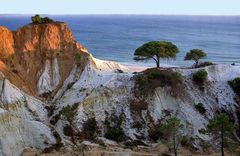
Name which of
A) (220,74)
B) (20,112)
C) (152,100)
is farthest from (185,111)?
(20,112)

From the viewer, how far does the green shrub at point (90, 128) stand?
50084 millimetres

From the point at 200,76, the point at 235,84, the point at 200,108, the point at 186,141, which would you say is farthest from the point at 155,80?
the point at 235,84

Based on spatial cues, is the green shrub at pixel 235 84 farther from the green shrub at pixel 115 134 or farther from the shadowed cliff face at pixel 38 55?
the shadowed cliff face at pixel 38 55

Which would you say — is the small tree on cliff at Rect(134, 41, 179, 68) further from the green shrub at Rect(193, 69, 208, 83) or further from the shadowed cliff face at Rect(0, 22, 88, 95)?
the shadowed cliff face at Rect(0, 22, 88, 95)

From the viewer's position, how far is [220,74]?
60750 millimetres

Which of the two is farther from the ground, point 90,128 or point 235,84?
point 235,84

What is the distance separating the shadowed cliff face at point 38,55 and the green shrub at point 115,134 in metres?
12.5

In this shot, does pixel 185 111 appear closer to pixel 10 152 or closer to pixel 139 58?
pixel 139 58

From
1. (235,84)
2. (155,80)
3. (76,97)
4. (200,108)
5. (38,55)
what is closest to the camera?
(76,97)

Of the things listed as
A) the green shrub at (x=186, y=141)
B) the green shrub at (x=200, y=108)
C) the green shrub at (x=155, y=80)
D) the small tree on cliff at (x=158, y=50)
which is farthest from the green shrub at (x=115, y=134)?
the small tree on cliff at (x=158, y=50)

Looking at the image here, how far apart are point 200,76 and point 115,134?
16.1 meters

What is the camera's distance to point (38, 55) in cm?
6062

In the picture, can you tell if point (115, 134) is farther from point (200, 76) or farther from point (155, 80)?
point (200, 76)

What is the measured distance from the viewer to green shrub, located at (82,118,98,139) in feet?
164
